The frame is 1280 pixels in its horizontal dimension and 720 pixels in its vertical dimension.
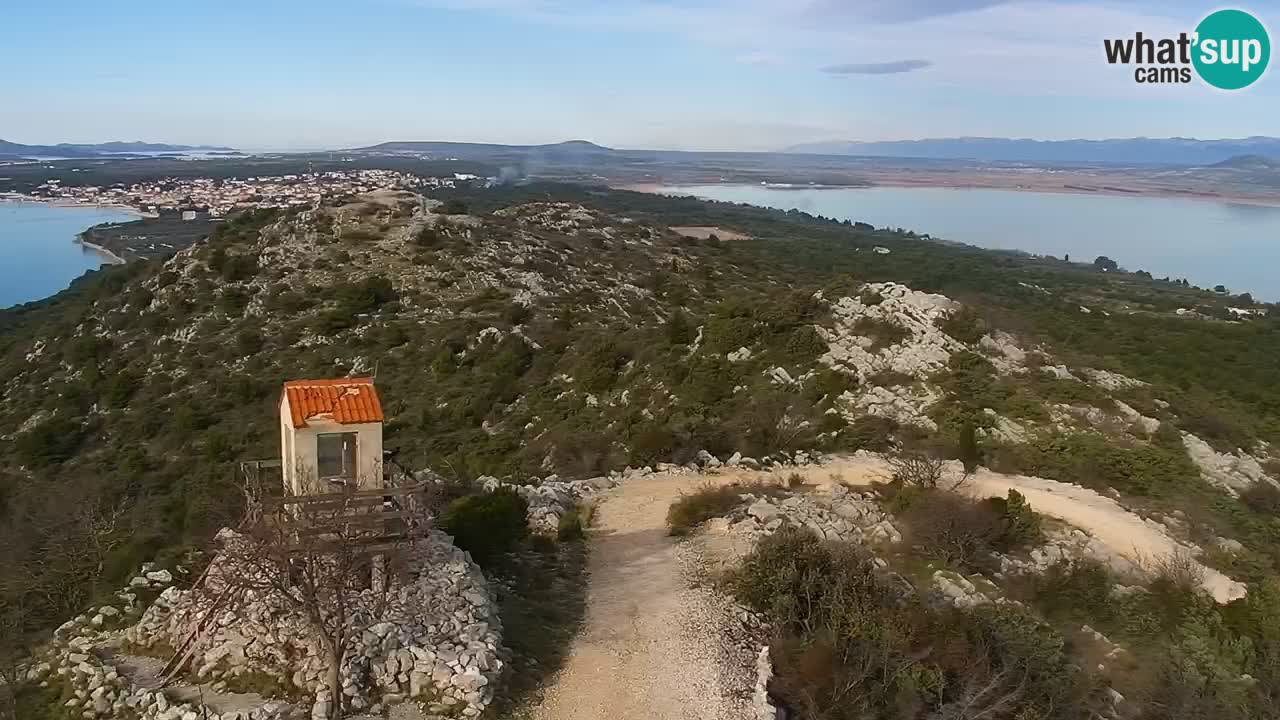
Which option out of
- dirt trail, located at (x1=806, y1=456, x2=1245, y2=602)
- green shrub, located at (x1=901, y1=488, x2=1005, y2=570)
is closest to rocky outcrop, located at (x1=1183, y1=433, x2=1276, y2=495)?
dirt trail, located at (x1=806, y1=456, x2=1245, y2=602)

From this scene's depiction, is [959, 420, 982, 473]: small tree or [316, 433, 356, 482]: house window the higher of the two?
[316, 433, 356, 482]: house window

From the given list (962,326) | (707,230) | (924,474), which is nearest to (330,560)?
(924,474)

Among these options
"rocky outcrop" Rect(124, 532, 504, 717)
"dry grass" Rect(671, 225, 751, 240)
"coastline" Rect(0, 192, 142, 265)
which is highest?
"coastline" Rect(0, 192, 142, 265)

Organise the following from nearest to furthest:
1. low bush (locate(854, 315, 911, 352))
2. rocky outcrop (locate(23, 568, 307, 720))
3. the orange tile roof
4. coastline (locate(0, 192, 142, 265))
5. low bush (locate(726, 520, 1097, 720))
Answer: rocky outcrop (locate(23, 568, 307, 720))
low bush (locate(726, 520, 1097, 720))
the orange tile roof
low bush (locate(854, 315, 911, 352))
coastline (locate(0, 192, 142, 265))

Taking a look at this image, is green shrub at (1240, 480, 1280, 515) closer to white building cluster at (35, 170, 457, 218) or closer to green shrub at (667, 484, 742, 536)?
green shrub at (667, 484, 742, 536)

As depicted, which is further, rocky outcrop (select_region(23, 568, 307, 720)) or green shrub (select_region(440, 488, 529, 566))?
green shrub (select_region(440, 488, 529, 566))

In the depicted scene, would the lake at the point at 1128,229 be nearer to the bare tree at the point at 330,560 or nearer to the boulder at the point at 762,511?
Result: the boulder at the point at 762,511
